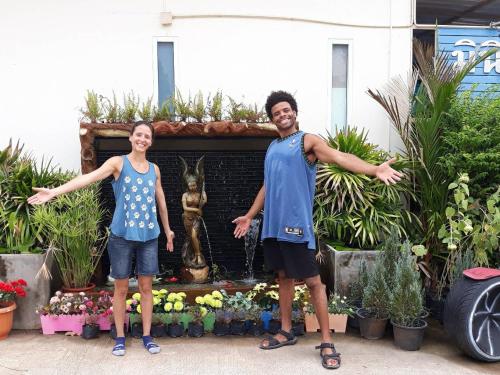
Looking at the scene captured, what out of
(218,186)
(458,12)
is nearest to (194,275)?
(218,186)

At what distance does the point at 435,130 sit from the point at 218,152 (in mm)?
2217

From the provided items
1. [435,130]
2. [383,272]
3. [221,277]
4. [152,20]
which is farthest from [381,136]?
[152,20]

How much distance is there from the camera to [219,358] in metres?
3.37

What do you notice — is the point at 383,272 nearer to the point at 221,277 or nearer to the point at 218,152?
the point at 221,277

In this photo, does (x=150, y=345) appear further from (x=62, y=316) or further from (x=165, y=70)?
(x=165, y=70)

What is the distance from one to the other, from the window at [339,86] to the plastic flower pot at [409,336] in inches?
98.3

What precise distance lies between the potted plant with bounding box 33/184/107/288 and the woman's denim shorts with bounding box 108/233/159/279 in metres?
0.84

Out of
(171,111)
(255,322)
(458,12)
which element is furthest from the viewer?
(458,12)

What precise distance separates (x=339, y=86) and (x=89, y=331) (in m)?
3.74

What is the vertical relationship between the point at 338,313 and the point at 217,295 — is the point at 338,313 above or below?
below

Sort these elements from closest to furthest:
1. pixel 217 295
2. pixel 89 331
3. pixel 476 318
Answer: pixel 476 318 < pixel 89 331 < pixel 217 295

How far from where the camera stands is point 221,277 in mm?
4719

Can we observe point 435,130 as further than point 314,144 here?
Yes

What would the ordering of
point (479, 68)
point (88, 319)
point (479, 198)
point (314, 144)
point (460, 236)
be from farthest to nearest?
1. point (479, 68)
2. point (479, 198)
3. point (460, 236)
4. point (88, 319)
5. point (314, 144)
